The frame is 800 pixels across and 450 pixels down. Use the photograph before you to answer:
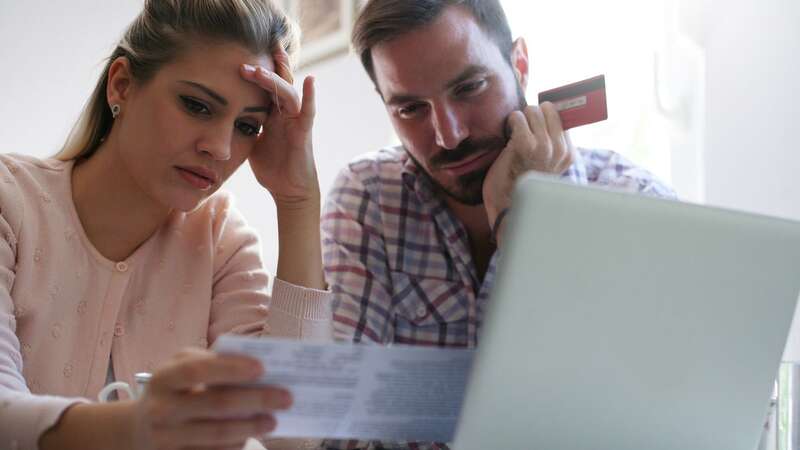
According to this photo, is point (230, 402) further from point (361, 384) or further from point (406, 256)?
point (406, 256)

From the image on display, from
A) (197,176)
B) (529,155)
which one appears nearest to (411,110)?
(529,155)

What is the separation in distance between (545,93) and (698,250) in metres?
0.74

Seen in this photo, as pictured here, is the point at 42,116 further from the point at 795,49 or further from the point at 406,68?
the point at 795,49

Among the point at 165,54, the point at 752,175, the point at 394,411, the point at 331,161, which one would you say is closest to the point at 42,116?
the point at 331,161

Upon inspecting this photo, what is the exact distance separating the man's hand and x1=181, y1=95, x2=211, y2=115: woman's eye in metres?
0.49

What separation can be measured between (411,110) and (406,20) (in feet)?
0.51

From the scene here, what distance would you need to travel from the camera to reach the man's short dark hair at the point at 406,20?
4.61ft

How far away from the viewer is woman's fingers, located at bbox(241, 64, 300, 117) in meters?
1.14

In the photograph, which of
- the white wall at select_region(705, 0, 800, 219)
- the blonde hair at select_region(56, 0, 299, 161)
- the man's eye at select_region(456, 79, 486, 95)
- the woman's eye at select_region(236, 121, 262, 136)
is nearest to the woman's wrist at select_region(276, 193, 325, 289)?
the woman's eye at select_region(236, 121, 262, 136)

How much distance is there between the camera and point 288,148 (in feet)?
4.20

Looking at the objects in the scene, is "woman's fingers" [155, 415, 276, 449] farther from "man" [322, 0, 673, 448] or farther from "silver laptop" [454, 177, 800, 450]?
"man" [322, 0, 673, 448]

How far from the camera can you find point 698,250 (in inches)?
24.8

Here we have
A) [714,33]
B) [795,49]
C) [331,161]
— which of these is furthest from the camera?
[331,161]

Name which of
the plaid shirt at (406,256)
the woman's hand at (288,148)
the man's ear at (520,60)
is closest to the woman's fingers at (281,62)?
the woman's hand at (288,148)
